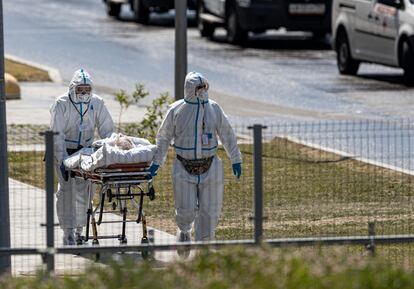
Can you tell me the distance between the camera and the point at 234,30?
32.4 m

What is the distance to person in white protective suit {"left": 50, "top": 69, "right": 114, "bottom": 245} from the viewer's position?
47.8 ft

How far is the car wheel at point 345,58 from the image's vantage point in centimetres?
2816

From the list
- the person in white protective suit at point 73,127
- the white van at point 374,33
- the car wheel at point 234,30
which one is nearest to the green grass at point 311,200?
the person in white protective suit at point 73,127

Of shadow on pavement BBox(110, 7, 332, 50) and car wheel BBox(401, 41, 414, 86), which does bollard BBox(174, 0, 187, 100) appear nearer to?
car wheel BBox(401, 41, 414, 86)

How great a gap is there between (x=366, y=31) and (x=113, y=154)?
14.1 metres

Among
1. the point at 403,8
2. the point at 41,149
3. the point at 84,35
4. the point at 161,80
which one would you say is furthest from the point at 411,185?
the point at 84,35

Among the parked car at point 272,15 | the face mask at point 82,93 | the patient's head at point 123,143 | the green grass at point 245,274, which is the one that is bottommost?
the parked car at point 272,15

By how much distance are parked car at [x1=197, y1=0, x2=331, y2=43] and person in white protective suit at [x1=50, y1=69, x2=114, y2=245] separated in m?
17.0

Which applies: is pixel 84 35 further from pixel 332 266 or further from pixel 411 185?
pixel 332 266

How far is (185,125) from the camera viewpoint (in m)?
13.7

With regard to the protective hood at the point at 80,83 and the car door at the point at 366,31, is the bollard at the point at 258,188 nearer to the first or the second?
the protective hood at the point at 80,83

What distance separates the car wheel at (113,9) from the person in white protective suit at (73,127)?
23.5 m

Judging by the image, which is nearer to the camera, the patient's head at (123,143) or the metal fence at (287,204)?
the metal fence at (287,204)

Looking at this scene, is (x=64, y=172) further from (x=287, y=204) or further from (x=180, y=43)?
(x=180, y=43)
